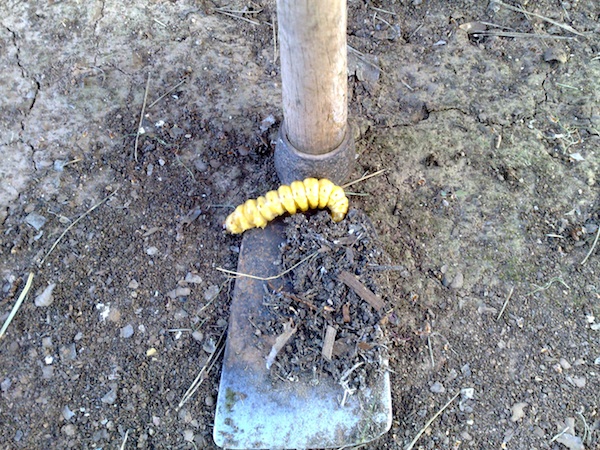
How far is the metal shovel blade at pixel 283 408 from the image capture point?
253cm

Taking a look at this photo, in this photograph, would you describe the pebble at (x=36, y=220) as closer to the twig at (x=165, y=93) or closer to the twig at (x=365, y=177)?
the twig at (x=165, y=93)

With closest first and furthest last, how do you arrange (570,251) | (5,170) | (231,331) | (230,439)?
(230,439) < (231,331) < (570,251) < (5,170)

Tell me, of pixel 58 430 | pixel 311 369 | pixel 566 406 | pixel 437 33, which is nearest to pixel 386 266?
pixel 311 369

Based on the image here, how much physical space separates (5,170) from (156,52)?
1.29m

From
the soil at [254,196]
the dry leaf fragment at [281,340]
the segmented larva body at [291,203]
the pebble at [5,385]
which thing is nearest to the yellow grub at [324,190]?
the segmented larva body at [291,203]

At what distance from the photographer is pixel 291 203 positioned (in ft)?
9.59

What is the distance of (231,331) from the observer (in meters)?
2.76

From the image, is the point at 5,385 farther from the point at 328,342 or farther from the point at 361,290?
the point at 361,290

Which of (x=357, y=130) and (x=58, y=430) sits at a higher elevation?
(x=357, y=130)

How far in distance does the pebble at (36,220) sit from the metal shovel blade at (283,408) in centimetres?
139

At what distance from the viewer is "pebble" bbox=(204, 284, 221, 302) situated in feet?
9.77

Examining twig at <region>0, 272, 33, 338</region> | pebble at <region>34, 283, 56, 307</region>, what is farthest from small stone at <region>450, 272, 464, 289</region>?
twig at <region>0, 272, 33, 338</region>

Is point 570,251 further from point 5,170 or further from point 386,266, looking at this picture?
point 5,170

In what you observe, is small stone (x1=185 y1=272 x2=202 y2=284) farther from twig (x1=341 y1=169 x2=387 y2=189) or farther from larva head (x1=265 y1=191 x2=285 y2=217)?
twig (x1=341 y1=169 x2=387 y2=189)
